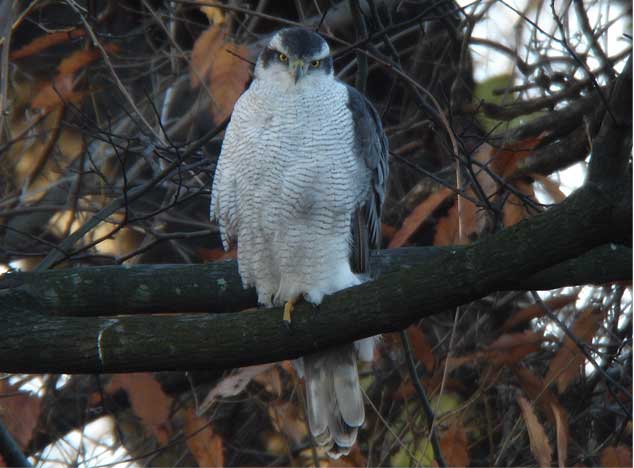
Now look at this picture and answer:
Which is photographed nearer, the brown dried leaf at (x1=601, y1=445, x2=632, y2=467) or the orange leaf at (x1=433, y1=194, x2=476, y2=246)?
the orange leaf at (x1=433, y1=194, x2=476, y2=246)

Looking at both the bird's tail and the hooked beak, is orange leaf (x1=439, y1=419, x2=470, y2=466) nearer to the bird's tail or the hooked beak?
the bird's tail

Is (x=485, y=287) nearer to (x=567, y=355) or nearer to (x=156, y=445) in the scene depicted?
(x=567, y=355)

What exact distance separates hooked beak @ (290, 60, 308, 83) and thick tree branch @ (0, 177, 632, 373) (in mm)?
973

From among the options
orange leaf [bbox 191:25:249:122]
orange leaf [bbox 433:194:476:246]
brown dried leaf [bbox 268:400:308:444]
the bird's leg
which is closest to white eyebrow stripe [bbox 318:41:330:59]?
orange leaf [bbox 191:25:249:122]

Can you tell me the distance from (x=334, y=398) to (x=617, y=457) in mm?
1380

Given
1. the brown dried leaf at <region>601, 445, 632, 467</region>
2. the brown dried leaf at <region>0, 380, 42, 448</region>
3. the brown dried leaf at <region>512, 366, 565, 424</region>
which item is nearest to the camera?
the brown dried leaf at <region>0, 380, 42, 448</region>

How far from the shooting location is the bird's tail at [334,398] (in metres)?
3.80

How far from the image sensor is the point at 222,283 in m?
3.72

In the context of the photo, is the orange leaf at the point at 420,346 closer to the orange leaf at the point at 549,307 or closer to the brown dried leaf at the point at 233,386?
the orange leaf at the point at 549,307

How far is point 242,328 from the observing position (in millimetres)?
3029

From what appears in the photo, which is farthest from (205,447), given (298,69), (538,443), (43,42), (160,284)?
(43,42)

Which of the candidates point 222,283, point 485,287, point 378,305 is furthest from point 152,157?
point 485,287

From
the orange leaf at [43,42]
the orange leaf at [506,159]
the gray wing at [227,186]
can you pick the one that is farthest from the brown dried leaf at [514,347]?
the orange leaf at [43,42]

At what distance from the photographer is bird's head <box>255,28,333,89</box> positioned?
3717 millimetres
